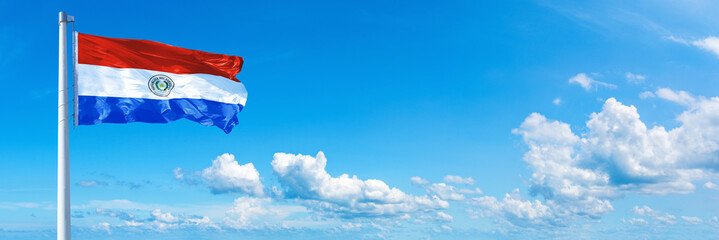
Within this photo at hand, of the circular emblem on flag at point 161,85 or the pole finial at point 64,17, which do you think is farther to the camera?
the circular emblem on flag at point 161,85

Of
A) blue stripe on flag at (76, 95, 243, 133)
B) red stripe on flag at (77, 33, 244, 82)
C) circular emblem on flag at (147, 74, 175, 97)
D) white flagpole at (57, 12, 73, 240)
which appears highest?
red stripe on flag at (77, 33, 244, 82)

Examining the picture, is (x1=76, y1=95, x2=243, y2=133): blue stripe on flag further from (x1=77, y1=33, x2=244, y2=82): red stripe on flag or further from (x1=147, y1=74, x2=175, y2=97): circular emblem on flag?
(x1=77, y1=33, x2=244, y2=82): red stripe on flag

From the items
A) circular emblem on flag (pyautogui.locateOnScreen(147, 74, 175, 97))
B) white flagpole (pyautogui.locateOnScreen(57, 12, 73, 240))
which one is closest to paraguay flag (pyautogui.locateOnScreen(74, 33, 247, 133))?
circular emblem on flag (pyautogui.locateOnScreen(147, 74, 175, 97))

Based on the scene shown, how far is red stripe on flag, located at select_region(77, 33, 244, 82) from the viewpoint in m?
27.9

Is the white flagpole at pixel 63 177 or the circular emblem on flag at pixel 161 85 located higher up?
the circular emblem on flag at pixel 161 85

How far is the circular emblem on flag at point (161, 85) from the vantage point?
29469mm

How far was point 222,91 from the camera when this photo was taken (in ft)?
104

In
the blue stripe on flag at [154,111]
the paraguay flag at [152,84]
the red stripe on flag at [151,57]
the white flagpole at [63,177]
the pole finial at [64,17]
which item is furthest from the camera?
the red stripe on flag at [151,57]

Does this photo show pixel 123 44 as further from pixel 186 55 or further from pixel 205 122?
pixel 205 122

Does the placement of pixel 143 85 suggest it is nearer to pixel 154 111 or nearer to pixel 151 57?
pixel 154 111

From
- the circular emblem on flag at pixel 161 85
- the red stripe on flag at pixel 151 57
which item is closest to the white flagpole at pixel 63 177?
the red stripe on flag at pixel 151 57

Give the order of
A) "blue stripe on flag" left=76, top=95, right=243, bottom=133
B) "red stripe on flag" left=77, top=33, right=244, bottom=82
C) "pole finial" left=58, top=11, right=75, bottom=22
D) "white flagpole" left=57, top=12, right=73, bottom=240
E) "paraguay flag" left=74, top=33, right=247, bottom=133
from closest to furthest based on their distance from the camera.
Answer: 1. "white flagpole" left=57, top=12, right=73, bottom=240
2. "pole finial" left=58, top=11, right=75, bottom=22
3. "blue stripe on flag" left=76, top=95, right=243, bottom=133
4. "paraguay flag" left=74, top=33, right=247, bottom=133
5. "red stripe on flag" left=77, top=33, right=244, bottom=82

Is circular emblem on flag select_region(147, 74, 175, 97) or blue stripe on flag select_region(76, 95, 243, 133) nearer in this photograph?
blue stripe on flag select_region(76, 95, 243, 133)

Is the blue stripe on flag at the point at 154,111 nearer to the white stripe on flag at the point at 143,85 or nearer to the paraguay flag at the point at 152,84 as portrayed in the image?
the paraguay flag at the point at 152,84
